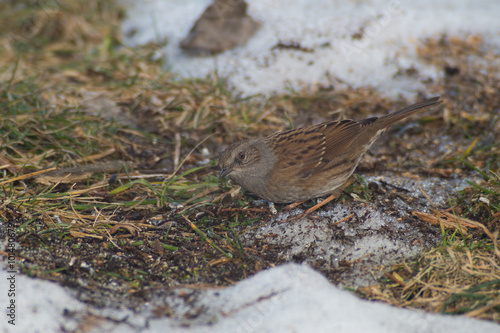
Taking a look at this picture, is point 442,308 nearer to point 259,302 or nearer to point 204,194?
point 259,302

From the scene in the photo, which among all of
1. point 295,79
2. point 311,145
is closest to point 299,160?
point 311,145

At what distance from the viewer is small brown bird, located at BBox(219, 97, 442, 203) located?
3.90 metres

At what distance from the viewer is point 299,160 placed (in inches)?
157

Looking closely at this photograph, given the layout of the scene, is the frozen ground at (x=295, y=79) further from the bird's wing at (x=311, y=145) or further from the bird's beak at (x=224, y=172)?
the bird's beak at (x=224, y=172)

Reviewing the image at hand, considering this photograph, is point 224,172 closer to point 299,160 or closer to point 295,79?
point 299,160

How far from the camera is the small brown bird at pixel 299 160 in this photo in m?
3.90

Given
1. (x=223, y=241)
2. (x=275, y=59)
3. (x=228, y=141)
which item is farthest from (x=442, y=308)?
(x=275, y=59)

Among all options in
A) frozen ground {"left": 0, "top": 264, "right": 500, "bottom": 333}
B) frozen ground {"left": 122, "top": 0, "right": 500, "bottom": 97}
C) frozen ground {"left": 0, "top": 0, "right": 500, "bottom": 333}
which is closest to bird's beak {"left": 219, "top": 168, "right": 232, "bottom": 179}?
frozen ground {"left": 0, "top": 0, "right": 500, "bottom": 333}

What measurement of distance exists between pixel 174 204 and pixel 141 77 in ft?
8.38

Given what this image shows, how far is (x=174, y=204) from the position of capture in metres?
3.98

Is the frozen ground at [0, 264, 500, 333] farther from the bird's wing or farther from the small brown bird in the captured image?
A: the bird's wing

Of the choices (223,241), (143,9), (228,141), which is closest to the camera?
(223,241)

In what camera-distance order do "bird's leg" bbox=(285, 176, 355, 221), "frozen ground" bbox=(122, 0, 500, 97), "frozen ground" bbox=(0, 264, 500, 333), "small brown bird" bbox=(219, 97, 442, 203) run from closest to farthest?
"frozen ground" bbox=(0, 264, 500, 333)
"bird's leg" bbox=(285, 176, 355, 221)
"small brown bird" bbox=(219, 97, 442, 203)
"frozen ground" bbox=(122, 0, 500, 97)

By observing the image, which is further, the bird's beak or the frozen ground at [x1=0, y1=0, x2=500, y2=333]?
the bird's beak
